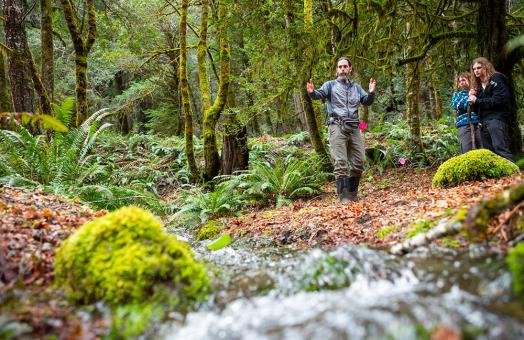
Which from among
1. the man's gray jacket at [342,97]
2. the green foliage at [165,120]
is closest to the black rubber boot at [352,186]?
the man's gray jacket at [342,97]

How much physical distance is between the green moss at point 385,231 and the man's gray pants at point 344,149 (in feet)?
8.86

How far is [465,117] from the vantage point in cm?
689

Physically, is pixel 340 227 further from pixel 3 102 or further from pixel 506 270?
pixel 3 102

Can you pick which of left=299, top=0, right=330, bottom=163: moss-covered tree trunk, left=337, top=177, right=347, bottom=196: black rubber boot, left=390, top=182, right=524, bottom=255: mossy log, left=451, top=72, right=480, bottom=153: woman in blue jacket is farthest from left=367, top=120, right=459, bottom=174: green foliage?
left=390, top=182, right=524, bottom=255: mossy log

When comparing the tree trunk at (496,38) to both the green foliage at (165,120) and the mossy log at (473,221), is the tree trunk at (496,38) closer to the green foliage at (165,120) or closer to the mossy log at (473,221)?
the mossy log at (473,221)

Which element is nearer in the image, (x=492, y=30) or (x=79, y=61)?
(x=492, y=30)

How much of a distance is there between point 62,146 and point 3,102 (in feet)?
9.94

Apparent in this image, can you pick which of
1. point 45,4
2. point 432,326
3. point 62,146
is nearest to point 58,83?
point 45,4

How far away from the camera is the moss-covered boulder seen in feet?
16.9

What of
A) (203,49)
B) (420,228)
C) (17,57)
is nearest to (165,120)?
(203,49)

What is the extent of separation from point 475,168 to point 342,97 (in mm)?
2439

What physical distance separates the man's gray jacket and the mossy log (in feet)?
12.3

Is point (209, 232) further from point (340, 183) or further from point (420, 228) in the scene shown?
point (420, 228)

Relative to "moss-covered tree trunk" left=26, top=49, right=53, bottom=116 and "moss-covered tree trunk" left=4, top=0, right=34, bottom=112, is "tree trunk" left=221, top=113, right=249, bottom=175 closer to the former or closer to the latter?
"moss-covered tree trunk" left=26, top=49, right=53, bottom=116
